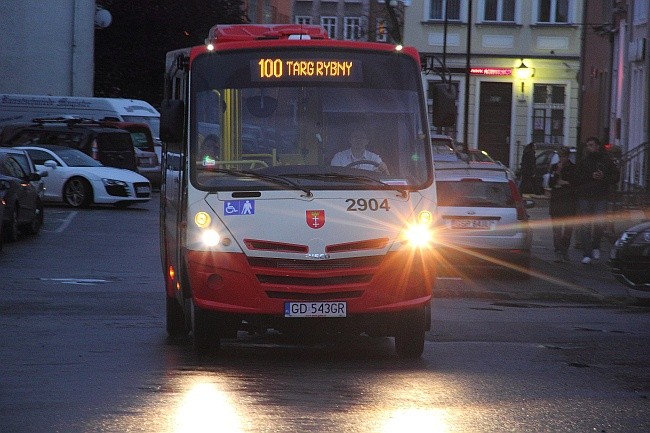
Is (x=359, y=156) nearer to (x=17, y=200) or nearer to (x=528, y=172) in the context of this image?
(x=17, y=200)

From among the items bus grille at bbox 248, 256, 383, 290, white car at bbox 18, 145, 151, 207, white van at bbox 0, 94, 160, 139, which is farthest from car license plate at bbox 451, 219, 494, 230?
white van at bbox 0, 94, 160, 139

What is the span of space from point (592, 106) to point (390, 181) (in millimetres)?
42024

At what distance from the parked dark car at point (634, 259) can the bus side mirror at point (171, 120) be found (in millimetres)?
7395

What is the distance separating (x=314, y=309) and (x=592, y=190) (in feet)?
43.5

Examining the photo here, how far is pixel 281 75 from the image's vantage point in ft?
39.2

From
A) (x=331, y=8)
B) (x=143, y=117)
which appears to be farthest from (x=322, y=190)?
(x=331, y=8)

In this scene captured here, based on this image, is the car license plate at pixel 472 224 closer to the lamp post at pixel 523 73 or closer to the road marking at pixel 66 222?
the road marking at pixel 66 222

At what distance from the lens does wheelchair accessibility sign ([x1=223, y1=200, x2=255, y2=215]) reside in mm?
11266

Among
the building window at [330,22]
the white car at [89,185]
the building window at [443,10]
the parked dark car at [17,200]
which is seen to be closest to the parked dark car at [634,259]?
the parked dark car at [17,200]

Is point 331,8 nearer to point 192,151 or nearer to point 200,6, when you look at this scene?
point 200,6

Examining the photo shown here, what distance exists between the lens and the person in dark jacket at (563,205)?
24.1m

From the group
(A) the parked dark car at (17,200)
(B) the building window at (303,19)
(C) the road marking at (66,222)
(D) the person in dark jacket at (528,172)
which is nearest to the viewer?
(A) the parked dark car at (17,200)

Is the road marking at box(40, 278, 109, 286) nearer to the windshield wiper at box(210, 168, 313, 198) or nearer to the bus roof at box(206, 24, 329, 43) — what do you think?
the bus roof at box(206, 24, 329, 43)

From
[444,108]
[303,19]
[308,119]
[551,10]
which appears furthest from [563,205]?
[303,19]
